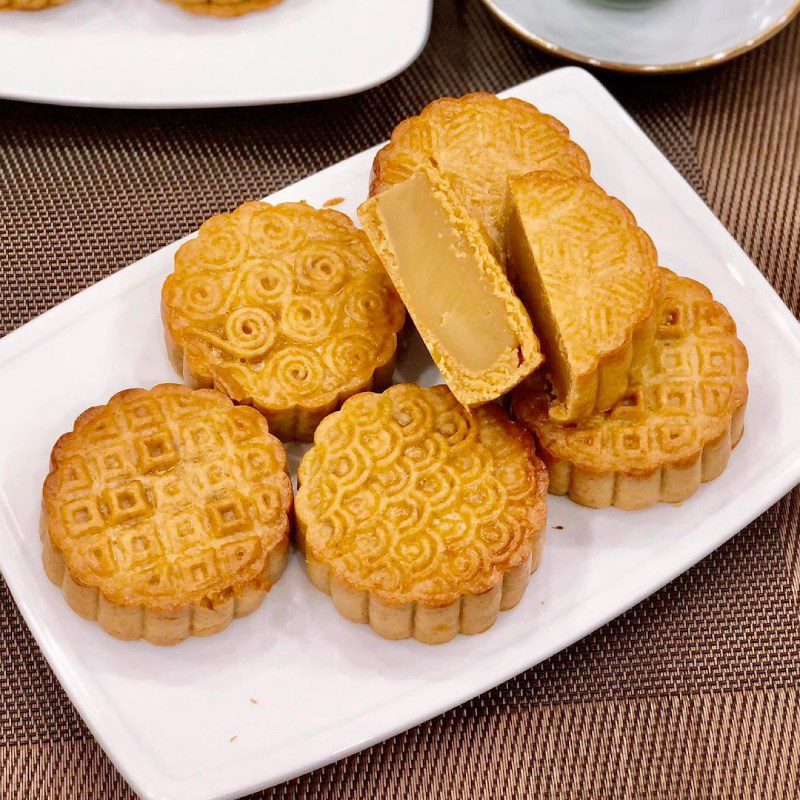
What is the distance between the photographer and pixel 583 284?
8.04ft

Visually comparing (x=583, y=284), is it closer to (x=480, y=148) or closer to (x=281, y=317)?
(x=480, y=148)

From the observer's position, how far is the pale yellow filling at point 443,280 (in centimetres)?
245

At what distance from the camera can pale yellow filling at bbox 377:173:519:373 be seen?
245cm

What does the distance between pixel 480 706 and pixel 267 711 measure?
0.47m

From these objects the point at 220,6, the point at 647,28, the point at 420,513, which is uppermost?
the point at 220,6

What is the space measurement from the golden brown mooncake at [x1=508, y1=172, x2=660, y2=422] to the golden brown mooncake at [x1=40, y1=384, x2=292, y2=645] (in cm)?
59

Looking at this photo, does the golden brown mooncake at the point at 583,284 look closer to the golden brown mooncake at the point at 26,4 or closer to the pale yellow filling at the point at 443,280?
the pale yellow filling at the point at 443,280

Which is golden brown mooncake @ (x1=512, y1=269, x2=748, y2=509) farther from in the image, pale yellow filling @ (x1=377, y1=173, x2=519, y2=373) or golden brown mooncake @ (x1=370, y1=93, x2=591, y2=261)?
golden brown mooncake @ (x1=370, y1=93, x2=591, y2=261)

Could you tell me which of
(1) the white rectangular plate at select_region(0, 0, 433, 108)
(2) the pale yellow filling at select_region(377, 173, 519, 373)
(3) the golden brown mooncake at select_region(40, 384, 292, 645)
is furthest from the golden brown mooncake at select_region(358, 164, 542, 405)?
(1) the white rectangular plate at select_region(0, 0, 433, 108)

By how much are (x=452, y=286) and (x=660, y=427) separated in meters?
0.51

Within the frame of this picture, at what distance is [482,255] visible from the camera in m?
2.46

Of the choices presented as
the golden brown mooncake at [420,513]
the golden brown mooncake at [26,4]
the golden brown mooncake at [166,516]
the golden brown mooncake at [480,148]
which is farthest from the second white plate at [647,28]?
the golden brown mooncake at [166,516]

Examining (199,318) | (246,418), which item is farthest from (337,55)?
(246,418)

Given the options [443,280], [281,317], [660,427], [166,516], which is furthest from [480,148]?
[166,516]
